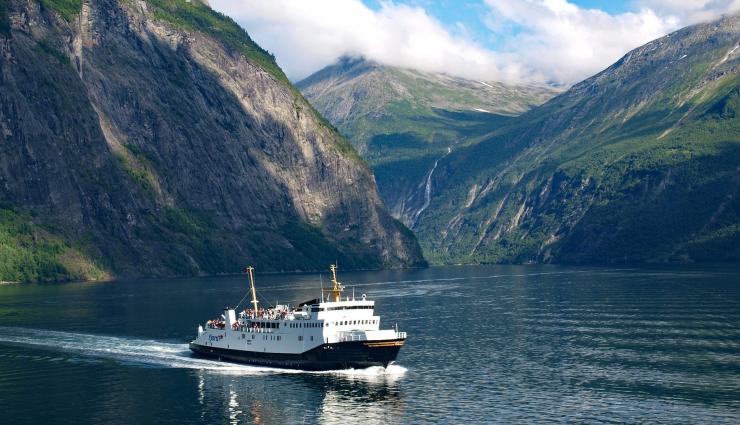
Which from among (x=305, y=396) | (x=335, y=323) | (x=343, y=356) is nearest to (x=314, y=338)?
(x=335, y=323)

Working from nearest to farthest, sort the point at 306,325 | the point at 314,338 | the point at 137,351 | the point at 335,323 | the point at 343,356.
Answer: the point at 343,356 → the point at 314,338 → the point at 335,323 → the point at 306,325 → the point at 137,351

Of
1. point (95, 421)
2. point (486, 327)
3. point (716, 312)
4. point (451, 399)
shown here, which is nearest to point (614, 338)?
point (486, 327)

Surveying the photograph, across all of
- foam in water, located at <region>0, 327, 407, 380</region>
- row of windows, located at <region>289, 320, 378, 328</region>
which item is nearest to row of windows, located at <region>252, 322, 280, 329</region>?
row of windows, located at <region>289, 320, 378, 328</region>

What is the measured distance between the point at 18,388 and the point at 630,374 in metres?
80.3

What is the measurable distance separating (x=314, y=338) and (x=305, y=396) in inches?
675

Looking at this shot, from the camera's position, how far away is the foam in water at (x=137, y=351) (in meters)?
137

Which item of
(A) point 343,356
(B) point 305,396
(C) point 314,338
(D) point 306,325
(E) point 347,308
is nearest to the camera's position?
(B) point 305,396

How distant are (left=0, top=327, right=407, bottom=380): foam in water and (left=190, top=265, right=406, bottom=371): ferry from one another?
153 centimetres

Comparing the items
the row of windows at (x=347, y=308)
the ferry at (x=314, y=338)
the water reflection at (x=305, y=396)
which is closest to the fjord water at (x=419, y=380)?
the water reflection at (x=305, y=396)

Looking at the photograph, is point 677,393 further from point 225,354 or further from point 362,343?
point 225,354

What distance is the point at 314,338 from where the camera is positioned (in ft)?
452

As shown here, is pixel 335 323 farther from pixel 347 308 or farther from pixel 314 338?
pixel 314 338

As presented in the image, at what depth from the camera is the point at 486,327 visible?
18675cm

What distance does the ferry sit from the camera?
5315 inches
